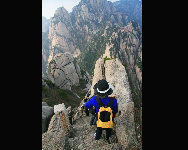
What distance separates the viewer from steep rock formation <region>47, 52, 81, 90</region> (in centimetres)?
3011

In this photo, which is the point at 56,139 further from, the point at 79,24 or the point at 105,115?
the point at 79,24

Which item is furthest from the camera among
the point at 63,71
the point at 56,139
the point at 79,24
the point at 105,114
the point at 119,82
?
the point at 79,24

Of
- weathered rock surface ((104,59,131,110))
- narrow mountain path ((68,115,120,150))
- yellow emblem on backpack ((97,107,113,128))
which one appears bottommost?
narrow mountain path ((68,115,120,150))

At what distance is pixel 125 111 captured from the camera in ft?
17.6

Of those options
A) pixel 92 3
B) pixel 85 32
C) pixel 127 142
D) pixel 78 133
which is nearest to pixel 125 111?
pixel 127 142

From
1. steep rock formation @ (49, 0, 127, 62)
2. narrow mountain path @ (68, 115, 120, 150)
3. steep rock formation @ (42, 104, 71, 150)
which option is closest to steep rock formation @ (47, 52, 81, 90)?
steep rock formation @ (42, 104, 71, 150)

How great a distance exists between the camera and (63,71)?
104ft

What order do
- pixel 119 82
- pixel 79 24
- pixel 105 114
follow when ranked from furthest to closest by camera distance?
pixel 79 24 < pixel 119 82 < pixel 105 114

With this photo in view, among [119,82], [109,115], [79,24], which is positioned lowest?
[109,115]

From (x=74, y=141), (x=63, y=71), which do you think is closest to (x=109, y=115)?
(x=74, y=141)

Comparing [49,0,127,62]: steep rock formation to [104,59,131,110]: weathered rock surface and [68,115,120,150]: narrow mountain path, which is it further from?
[68,115,120,150]: narrow mountain path

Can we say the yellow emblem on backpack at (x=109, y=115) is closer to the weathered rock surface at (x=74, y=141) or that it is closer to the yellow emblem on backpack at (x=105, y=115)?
the yellow emblem on backpack at (x=105, y=115)
